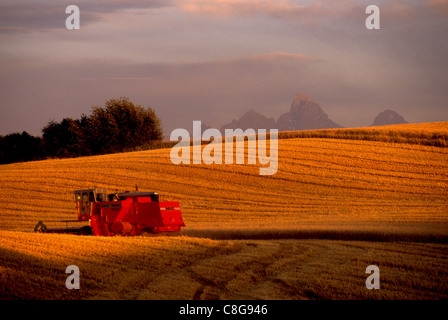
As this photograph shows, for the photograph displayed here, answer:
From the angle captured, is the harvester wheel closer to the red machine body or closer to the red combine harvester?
the red combine harvester

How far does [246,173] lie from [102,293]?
2225 cm

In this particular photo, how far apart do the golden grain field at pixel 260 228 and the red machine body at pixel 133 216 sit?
112 cm

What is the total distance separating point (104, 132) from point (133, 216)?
4784 cm

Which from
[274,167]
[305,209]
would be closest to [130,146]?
[274,167]

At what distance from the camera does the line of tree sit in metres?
65.1

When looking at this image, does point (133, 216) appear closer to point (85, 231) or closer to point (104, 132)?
point (85, 231)

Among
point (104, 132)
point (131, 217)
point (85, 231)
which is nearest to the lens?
point (85, 231)

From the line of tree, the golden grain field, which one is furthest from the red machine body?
the line of tree

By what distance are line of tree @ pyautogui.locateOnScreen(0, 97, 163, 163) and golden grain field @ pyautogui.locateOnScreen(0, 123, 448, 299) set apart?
973 inches

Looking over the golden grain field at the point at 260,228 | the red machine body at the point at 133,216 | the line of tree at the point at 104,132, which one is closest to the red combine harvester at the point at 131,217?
the red machine body at the point at 133,216

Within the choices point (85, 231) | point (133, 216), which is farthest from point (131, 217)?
point (85, 231)

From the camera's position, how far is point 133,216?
19.2 metres

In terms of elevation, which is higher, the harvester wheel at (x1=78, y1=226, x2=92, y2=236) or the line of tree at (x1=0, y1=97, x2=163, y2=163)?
the line of tree at (x1=0, y1=97, x2=163, y2=163)

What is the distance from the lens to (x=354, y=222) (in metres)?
20.7
